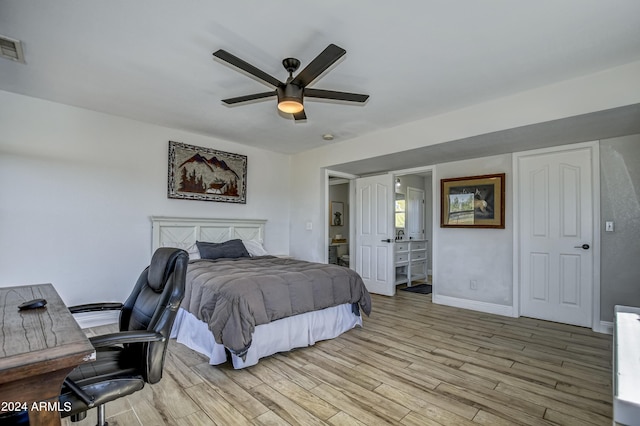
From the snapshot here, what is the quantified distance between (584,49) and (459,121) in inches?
49.7

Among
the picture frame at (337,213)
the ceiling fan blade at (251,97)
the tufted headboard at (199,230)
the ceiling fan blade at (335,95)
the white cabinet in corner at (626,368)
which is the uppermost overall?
the ceiling fan blade at (251,97)

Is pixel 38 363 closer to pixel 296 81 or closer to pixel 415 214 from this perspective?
pixel 296 81

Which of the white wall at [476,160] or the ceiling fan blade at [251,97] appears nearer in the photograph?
the ceiling fan blade at [251,97]

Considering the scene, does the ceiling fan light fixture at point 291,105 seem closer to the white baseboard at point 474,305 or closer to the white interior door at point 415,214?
the white baseboard at point 474,305

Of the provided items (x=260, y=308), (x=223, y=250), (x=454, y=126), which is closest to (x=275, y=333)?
(x=260, y=308)

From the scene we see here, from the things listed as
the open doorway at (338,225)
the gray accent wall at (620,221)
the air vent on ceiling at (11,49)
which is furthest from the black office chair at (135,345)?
the open doorway at (338,225)

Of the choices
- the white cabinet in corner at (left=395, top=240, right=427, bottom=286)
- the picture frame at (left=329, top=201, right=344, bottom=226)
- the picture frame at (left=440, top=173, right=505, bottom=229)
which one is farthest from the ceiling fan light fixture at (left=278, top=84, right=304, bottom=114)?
the picture frame at (left=329, top=201, right=344, bottom=226)

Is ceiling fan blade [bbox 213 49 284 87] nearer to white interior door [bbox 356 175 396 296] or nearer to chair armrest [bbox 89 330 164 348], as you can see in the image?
chair armrest [bbox 89 330 164 348]

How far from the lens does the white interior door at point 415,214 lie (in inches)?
275

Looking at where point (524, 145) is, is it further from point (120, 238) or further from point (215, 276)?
point (120, 238)

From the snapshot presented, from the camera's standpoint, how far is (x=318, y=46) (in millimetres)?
2340

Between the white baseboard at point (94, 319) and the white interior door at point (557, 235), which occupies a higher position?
the white interior door at point (557, 235)

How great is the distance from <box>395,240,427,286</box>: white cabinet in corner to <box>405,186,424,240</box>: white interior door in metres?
0.45

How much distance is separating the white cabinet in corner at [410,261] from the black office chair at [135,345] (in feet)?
14.8
